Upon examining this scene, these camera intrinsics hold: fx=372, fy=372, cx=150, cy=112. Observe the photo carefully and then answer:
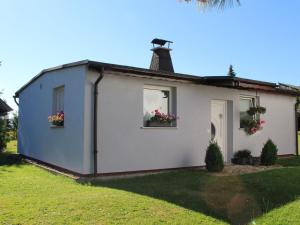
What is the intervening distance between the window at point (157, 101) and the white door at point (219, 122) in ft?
6.74

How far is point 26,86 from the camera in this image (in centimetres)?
1683

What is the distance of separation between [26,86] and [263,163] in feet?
35.1

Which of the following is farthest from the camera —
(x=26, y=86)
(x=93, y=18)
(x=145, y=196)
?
(x=26, y=86)

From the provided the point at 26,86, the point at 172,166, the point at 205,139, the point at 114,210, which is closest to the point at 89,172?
the point at 172,166

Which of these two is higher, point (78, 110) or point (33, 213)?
point (78, 110)

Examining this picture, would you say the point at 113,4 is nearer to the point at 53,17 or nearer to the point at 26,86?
the point at 53,17

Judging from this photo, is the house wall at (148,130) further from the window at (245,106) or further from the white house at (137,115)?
the window at (245,106)

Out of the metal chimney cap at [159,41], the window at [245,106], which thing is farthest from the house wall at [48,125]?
the window at [245,106]

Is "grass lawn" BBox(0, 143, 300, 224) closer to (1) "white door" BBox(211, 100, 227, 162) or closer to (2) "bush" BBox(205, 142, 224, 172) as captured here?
(2) "bush" BBox(205, 142, 224, 172)

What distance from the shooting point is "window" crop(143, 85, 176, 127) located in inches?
443

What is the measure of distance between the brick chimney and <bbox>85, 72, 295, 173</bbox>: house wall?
8.46ft

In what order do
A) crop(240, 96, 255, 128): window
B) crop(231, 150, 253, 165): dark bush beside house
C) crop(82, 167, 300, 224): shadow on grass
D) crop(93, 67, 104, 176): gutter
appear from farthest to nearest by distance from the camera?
crop(240, 96, 255, 128): window
crop(231, 150, 253, 165): dark bush beside house
crop(93, 67, 104, 176): gutter
crop(82, 167, 300, 224): shadow on grass

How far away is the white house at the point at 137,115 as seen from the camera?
33.1ft

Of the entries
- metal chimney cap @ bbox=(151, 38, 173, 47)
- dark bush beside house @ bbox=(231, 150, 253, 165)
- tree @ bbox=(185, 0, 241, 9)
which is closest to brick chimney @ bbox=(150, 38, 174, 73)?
Result: metal chimney cap @ bbox=(151, 38, 173, 47)
